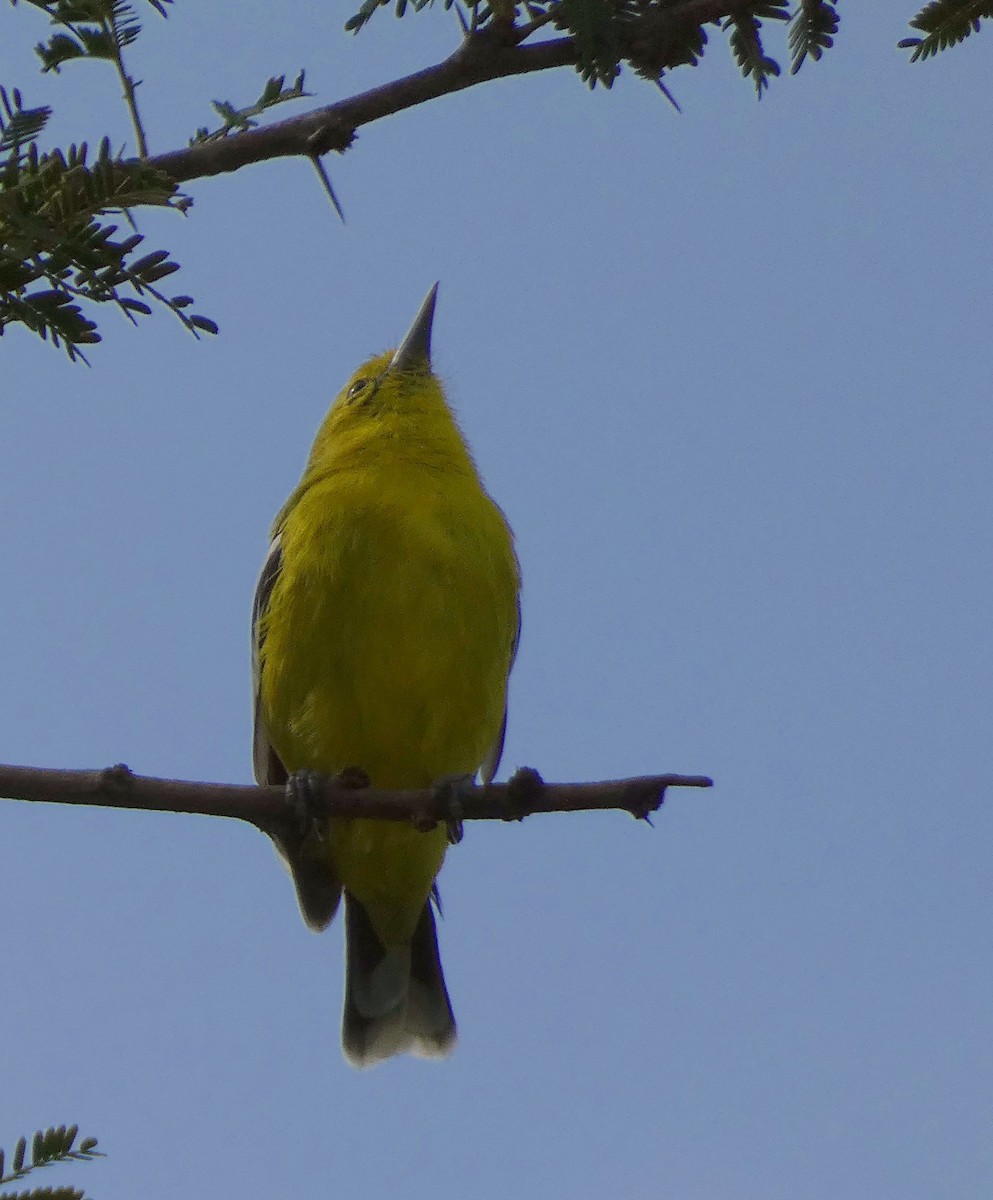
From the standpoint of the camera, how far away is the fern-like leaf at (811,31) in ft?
13.2

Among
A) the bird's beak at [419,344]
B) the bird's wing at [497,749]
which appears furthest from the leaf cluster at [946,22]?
the bird's beak at [419,344]

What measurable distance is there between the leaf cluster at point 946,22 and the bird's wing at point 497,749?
3314 millimetres

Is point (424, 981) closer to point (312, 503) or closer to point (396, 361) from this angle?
point (312, 503)

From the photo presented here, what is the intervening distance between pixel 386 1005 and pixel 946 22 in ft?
17.1

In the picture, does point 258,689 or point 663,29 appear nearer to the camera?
point 663,29

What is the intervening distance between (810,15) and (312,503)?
3.26 metres

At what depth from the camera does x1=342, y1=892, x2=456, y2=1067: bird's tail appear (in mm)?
7160

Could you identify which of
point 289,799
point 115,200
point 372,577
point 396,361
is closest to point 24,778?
point 289,799

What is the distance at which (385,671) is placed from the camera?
19.2 feet

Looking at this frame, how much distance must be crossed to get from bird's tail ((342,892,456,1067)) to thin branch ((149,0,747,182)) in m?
4.23

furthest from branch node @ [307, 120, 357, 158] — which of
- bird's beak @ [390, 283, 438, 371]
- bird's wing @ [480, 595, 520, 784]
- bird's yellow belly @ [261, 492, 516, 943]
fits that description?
bird's beak @ [390, 283, 438, 371]

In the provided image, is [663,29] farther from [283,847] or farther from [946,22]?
[283,847]

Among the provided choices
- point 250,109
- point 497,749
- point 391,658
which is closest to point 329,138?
point 250,109

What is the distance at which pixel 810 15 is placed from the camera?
4020 mm
